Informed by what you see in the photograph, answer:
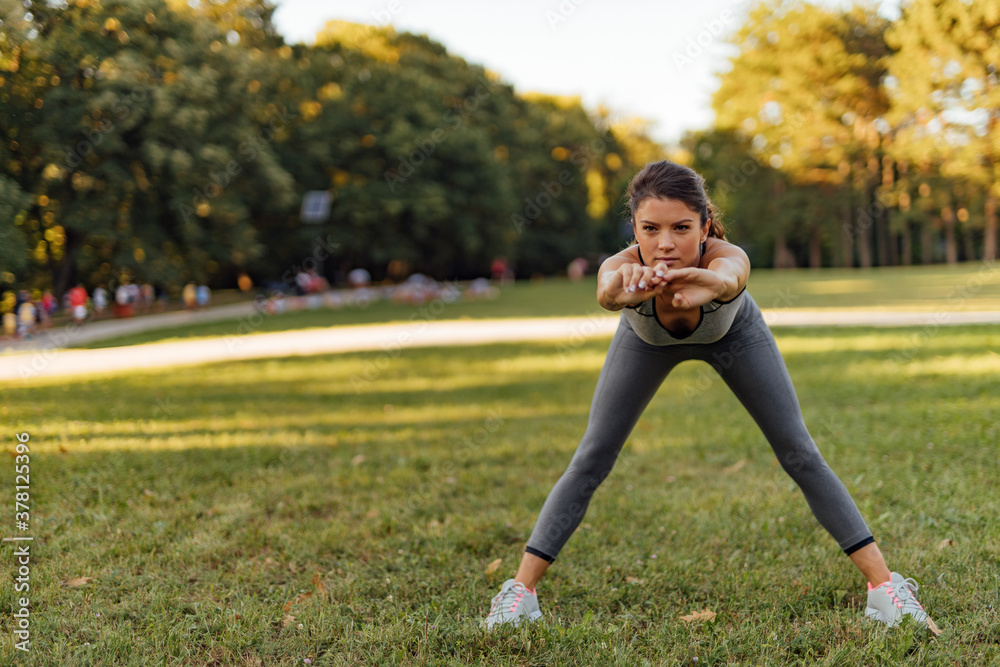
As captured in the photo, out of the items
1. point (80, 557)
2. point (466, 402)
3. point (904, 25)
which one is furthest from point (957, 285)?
point (80, 557)

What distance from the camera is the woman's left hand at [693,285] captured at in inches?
88.4

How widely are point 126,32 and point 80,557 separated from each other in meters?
13.0

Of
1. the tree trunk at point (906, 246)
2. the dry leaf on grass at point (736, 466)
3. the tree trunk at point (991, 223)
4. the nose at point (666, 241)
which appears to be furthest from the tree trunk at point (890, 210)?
the nose at point (666, 241)

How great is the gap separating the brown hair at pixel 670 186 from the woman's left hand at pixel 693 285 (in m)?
0.31

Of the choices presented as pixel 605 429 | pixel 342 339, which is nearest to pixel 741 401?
pixel 605 429

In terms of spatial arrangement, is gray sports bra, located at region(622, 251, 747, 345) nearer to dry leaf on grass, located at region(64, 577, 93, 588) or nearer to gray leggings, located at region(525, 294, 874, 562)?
gray leggings, located at region(525, 294, 874, 562)

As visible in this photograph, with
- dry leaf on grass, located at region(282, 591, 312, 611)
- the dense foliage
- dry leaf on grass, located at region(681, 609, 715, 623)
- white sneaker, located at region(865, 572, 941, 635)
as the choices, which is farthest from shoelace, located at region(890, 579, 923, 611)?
the dense foliage

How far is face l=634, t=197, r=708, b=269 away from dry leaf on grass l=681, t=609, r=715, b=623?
58.7 inches

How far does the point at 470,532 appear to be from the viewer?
12.3ft

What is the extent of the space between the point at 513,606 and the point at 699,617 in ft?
2.60

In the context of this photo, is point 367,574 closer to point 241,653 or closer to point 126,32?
point 241,653

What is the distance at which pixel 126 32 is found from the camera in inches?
514

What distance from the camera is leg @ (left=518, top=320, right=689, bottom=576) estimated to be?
281 centimetres

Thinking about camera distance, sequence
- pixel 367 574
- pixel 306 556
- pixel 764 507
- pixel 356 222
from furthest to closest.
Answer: pixel 356 222, pixel 764 507, pixel 306 556, pixel 367 574
